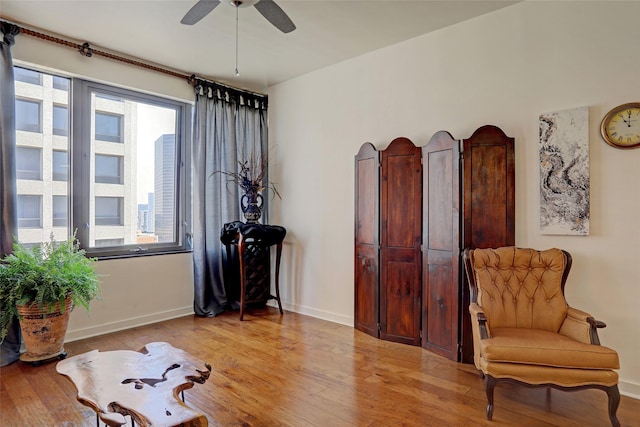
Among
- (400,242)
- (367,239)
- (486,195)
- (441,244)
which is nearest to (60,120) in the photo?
(367,239)

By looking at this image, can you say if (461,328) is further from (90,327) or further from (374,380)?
(90,327)

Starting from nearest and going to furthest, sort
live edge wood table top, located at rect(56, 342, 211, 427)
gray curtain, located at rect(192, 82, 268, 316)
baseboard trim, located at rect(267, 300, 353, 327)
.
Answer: live edge wood table top, located at rect(56, 342, 211, 427)
baseboard trim, located at rect(267, 300, 353, 327)
gray curtain, located at rect(192, 82, 268, 316)

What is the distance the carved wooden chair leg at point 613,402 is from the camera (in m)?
1.99

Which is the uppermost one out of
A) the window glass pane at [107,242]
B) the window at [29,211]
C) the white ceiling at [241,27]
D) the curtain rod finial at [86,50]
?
the white ceiling at [241,27]

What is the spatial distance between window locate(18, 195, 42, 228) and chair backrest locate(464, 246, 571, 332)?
12.6 ft

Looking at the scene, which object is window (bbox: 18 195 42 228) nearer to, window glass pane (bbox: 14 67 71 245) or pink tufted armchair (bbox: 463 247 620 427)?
window glass pane (bbox: 14 67 71 245)

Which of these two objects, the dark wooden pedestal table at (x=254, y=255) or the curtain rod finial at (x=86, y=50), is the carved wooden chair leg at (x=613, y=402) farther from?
the curtain rod finial at (x=86, y=50)

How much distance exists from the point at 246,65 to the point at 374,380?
352 centimetres

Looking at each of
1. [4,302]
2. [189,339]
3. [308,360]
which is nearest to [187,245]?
[189,339]

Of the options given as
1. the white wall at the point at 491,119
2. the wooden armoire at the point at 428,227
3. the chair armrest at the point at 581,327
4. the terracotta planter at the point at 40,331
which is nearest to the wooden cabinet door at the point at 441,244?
the wooden armoire at the point at 428,227

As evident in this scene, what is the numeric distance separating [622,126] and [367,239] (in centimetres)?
218

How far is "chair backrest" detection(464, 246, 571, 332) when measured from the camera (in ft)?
8.34

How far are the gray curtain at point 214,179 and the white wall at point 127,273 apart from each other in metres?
0.21

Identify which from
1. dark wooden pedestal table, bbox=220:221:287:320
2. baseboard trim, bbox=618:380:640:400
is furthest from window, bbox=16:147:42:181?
baseboard trim, bbox=618:380:640:400
